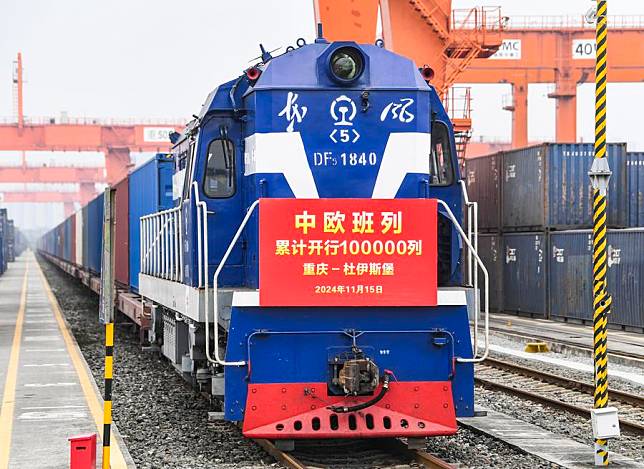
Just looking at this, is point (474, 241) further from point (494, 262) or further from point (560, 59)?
point (560, 59)

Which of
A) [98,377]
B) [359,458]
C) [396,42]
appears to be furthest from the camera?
[396,42]

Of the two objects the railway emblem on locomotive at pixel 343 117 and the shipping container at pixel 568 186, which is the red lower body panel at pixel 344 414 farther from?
the shipping container at pixel 568 186

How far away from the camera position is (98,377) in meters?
15.0

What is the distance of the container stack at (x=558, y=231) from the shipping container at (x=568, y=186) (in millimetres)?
25

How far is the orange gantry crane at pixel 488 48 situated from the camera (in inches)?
899

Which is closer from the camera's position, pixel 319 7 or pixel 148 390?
pixel 148 390

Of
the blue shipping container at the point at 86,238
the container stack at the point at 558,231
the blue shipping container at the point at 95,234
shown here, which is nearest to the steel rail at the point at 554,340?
the container stack at the point at 558,231

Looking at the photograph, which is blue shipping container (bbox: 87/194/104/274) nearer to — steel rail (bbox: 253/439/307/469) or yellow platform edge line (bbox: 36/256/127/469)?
yellow platform edge line (bbox: 36/256/127/469)

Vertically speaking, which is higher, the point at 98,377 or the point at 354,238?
the point at 354,238

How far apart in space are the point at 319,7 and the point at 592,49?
2167cm

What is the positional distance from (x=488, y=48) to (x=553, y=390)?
1583 cm

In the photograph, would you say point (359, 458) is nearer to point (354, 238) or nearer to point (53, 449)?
point (354, 238)

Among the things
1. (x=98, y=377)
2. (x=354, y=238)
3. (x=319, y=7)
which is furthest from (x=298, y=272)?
(x=319, y=7)

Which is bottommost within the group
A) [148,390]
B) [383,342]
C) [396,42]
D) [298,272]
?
[148,390]
